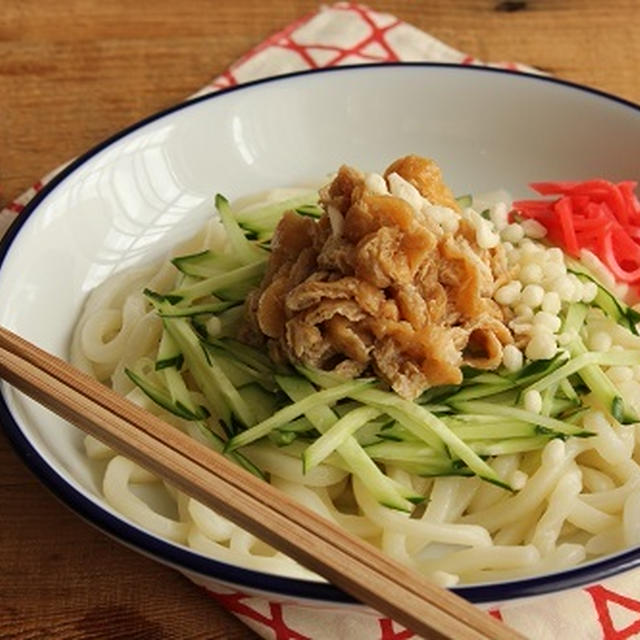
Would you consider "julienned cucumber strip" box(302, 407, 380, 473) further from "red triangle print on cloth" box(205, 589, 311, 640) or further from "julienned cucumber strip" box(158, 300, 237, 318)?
"julienned cucumber strip" box(158, 300, 237, 318)

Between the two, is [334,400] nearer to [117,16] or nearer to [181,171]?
[181,171]

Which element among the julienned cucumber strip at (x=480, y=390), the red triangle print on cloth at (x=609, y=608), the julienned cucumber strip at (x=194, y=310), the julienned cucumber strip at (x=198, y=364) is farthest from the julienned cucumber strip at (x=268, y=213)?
the red triangle print on cloth at (x=609, y=608)

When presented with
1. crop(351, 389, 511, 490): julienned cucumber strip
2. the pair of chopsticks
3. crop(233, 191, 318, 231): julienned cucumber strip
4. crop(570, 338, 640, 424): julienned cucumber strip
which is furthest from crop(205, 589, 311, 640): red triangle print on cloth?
crop(233, 191, 318, 231): julienned cucumber strip

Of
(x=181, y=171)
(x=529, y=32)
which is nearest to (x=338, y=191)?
(x=181, y=171)

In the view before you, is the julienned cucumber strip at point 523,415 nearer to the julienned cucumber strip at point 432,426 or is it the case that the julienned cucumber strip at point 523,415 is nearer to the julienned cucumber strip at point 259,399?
the julienned cucumber strip at point 432,426

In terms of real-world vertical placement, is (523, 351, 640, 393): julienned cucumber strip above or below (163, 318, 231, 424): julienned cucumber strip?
above

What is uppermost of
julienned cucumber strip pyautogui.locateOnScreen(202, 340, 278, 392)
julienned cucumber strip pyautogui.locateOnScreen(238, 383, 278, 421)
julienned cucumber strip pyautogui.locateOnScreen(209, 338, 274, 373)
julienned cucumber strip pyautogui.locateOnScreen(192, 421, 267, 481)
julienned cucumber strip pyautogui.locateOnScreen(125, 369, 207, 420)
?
julienned cucumber strip pyautogui.locateOnScreen(209, 338, 274, 373)

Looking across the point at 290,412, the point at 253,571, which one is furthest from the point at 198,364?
the point at 253,571
